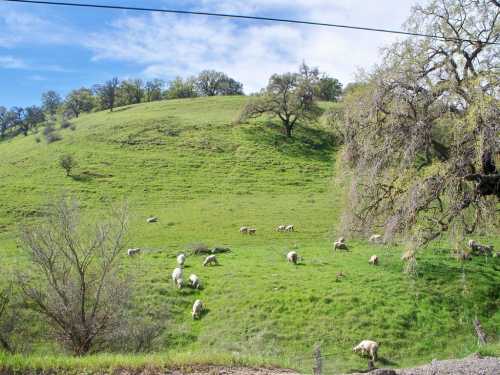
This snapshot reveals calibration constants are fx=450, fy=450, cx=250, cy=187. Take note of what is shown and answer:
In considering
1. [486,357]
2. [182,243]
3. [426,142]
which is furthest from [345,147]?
[182,243]

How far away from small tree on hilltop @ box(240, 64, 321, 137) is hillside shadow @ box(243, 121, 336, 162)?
6.78ft

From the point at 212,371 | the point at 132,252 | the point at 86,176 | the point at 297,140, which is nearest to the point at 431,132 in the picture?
the point at 212,371

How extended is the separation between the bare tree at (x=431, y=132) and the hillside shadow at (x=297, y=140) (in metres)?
39.5

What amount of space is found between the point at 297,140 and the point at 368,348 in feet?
157

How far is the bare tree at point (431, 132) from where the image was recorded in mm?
14000

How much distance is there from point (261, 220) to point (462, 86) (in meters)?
22.0

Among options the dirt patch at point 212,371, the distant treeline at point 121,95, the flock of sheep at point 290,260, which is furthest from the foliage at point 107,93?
the dirt patch at point 212,371

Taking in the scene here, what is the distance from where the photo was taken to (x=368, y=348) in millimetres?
15133

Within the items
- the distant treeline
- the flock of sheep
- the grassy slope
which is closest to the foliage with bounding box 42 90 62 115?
the distant treeline

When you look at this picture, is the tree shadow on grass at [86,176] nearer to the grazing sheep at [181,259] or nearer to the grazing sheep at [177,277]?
the grazing sheep at [181,259]

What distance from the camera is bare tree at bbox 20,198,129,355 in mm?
13069

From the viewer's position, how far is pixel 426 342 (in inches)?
637

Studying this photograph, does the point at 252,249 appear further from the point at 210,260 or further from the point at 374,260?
the point at 374,260

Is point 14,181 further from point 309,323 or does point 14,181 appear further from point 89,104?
point 89,104
